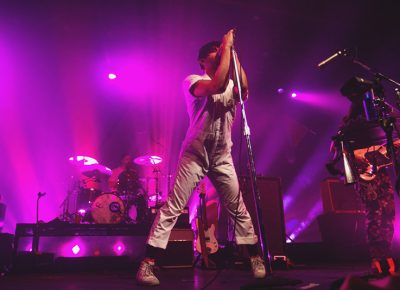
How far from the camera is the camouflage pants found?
3.25 meters

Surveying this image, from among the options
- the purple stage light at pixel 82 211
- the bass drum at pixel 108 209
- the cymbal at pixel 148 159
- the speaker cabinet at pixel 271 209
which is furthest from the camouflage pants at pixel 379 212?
the purple stage light at pixel 82 211

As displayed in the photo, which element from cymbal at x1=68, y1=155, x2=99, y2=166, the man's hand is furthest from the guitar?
cymbal at x1=68, y1=155, x2=99, y2=166

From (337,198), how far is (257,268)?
490cm

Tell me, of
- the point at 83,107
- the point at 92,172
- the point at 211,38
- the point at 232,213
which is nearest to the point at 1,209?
the point at 92,172

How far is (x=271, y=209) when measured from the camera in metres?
5.24

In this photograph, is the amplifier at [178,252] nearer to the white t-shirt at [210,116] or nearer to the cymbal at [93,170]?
the white t-shirt at [210,116]

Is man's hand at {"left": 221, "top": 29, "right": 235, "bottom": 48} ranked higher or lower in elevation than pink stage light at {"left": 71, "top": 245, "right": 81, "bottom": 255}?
higher

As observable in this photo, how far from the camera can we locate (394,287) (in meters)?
1.23

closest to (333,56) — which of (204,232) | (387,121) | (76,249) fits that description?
(387,121)

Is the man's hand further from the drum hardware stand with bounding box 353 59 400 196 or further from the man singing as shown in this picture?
the drum hardware stand with bounding box 353 59 400 196

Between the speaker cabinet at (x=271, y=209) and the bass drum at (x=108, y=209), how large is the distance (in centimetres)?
315

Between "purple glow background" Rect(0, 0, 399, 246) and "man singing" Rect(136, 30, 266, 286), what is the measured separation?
4480 millimetres

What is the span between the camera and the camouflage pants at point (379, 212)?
325 cm

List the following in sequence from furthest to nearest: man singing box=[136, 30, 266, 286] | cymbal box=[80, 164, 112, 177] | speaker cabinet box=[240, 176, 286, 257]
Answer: cymbal box=[80, 164, 112, 177] → speaker cabinet box=[240, 176, 286, 257] → man singing box=[136, 30, 266, 286]
